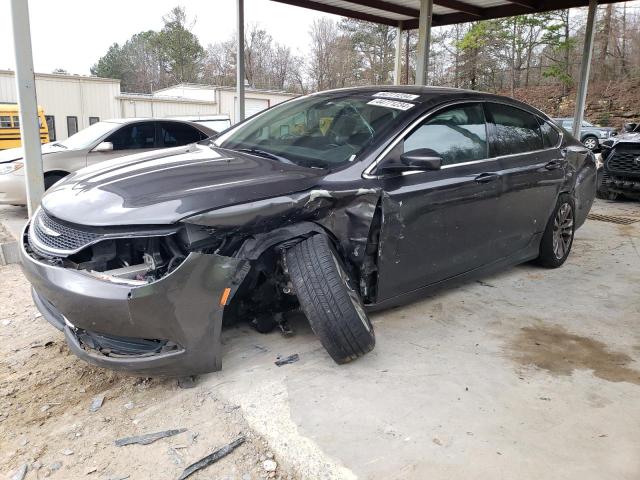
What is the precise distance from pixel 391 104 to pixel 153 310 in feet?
6.96

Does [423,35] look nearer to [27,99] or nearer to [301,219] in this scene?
[27,99]

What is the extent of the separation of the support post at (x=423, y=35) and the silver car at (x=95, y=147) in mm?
3828

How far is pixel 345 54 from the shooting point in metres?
36.0

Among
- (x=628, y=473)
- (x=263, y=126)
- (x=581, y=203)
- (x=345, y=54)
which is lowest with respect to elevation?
(x=628, y=473)

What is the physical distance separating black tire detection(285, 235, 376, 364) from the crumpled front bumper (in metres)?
0.35

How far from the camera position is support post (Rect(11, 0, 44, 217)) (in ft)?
14.6

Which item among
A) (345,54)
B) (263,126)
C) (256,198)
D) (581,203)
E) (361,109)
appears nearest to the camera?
(256,198)

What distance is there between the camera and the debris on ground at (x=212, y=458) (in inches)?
82.6

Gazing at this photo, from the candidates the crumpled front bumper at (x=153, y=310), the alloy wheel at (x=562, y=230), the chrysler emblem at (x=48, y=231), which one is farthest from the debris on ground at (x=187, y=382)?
the alloy wheel at (x=562, y=230)

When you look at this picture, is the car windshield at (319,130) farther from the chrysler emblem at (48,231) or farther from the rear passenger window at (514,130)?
the chrysler emblem at (48,231)

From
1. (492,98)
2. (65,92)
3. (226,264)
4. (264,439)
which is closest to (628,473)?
(264,439)

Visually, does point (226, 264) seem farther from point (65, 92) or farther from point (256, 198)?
point (65, 92)

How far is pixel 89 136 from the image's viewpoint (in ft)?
24.7

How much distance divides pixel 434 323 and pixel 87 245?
2282 millimetres
